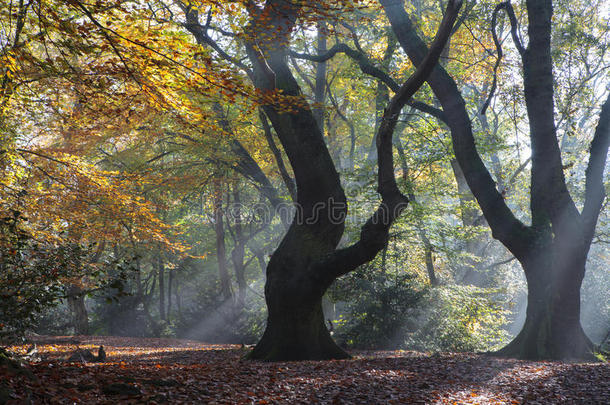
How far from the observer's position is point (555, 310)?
7.93 metres

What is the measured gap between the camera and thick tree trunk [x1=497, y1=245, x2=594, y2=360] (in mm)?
7891

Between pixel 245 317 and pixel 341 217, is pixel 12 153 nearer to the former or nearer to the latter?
pixel 341 217

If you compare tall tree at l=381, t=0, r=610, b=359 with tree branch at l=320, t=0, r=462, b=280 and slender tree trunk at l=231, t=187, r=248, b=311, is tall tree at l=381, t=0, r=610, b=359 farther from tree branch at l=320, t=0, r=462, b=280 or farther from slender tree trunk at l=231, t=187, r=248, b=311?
slender tree trunk at l=231, t=187, r=248, b=311

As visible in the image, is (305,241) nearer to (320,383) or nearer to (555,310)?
(320,383)

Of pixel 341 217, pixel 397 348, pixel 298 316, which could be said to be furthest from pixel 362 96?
pixel 298 316

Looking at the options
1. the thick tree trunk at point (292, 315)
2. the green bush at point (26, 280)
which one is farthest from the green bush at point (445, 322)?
the green bush at point (26, 280)

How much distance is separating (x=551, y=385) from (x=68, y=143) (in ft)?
45.3

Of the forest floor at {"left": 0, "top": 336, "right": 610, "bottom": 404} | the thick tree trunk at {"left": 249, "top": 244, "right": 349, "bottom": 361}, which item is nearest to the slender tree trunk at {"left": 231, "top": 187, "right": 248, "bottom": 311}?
the thick tree trunk at {"left": 249, "top": 244, "right": 349, "bottom": 361}

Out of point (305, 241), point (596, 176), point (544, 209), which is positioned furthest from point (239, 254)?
point (596, 176)

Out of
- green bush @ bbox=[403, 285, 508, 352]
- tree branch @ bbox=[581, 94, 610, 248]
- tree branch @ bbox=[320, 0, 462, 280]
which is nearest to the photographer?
tree branch @ bbox=[320, 0, 462, 280]

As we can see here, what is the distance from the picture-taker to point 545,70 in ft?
27.2

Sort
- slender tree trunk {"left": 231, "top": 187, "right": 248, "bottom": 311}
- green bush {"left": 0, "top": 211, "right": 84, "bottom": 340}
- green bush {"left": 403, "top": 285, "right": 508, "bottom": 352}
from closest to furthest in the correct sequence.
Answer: green bush {"left": 0, "top": 211, "right": 84, "bottom": 340} → green bush {"left": 403, "top": 285, "right": 508, "bottom": 352} → slender tree trunk {"left": 231, "top": 187, "right": 248, "bottom": 311}

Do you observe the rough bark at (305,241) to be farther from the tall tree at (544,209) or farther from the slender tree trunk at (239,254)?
the slender tree trunk at (239,254)

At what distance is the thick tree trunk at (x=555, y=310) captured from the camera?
789cm
